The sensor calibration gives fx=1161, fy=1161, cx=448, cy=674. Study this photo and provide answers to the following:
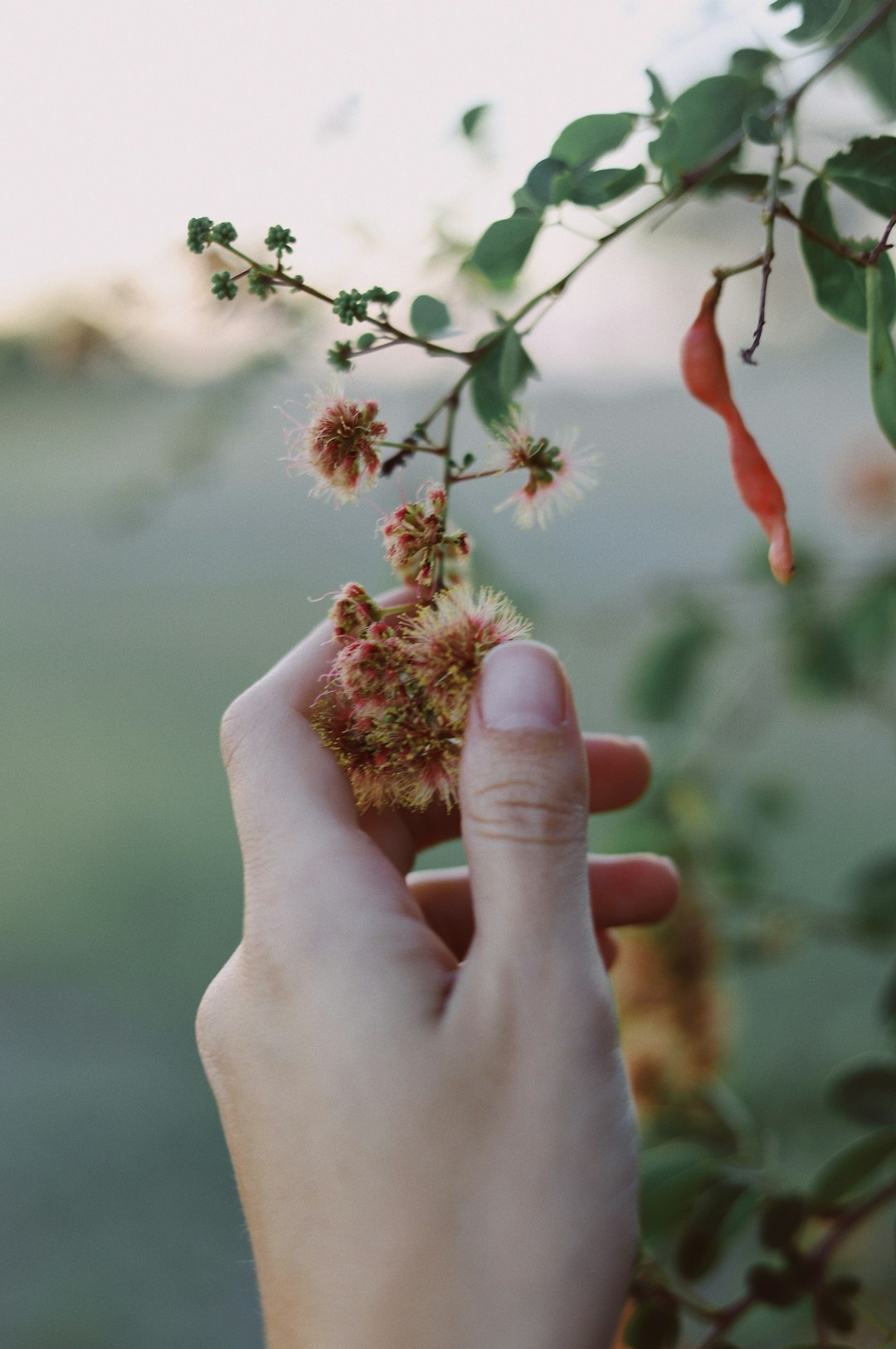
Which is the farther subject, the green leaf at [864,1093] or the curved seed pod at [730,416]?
the green leaf at [864,1093]

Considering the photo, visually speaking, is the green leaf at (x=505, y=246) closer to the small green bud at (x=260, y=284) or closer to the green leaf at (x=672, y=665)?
the small green bud at (x=260, y=284)

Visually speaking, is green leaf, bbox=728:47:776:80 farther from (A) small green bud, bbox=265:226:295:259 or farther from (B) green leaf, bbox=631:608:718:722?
(B) green leaf, bbox=631:608:718:722

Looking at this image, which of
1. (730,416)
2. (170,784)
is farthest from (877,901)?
(170,784)

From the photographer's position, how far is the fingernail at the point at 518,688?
35 centimetres

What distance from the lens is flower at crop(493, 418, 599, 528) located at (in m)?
0.36

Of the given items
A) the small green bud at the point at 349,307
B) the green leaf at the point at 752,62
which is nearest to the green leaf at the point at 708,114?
the green leaf at the point at 752,62

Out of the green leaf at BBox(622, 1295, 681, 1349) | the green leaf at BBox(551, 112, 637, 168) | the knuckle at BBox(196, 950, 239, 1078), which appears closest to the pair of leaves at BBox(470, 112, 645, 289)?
the green leaf at BBox(551, 112, 637, 168)

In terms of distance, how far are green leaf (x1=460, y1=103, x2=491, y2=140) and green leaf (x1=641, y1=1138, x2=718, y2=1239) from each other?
1.75ft

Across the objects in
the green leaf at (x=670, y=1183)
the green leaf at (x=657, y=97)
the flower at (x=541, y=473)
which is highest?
the green leaf at (x=657, y=97)

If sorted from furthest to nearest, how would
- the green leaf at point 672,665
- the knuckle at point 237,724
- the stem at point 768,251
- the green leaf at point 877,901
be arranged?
the green leaf at point 672,665
the green leaf at point 877,901
the knuckle at point 237,724
the stem at point 768,251

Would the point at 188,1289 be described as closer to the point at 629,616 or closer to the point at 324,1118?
the point at 629,616

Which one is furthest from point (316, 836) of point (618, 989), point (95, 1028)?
point (95, 1028)

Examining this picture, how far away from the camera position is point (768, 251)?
328 millimetres

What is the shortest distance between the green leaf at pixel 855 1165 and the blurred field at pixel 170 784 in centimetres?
35
